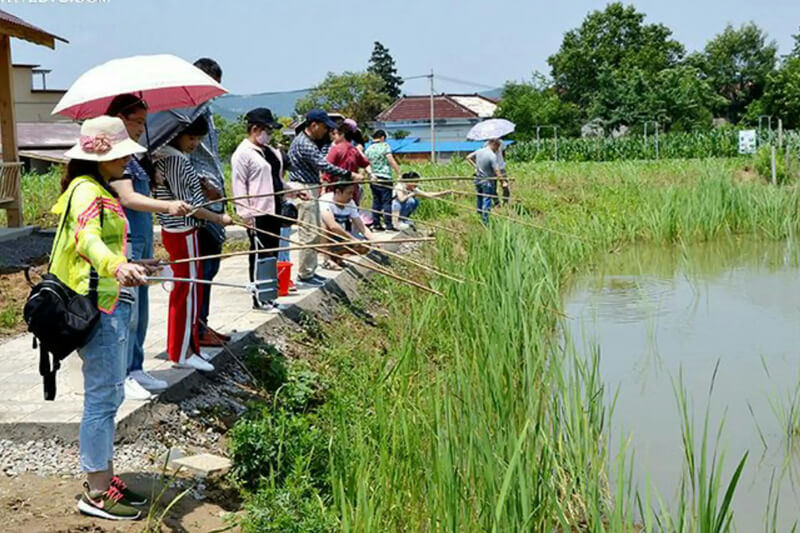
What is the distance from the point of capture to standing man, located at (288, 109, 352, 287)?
252 inches

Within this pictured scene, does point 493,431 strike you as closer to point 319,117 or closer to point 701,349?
point 701,349

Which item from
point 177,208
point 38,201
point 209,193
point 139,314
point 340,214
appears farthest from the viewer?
point 38,201

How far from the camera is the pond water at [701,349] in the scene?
→ 13.3 feet

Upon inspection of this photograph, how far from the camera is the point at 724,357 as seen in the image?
5.77 metres

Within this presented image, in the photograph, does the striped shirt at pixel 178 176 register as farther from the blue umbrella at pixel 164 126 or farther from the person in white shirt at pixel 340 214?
the person in white shirt at pixel 340 214

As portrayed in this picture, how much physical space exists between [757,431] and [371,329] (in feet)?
8.86

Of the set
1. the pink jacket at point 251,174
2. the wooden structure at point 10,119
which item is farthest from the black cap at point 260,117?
the wooden structure at point 10,119

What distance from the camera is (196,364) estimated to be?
438cm

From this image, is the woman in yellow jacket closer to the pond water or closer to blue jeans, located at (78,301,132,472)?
blue jeans, located at (78,301,132,472)

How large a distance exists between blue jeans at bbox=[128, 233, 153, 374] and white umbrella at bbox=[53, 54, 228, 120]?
23.9 inches

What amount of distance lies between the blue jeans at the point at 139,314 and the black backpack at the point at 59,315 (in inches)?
37.0

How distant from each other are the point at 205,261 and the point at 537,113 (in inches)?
1782

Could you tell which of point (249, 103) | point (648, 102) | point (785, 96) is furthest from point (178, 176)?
point (249, 103)

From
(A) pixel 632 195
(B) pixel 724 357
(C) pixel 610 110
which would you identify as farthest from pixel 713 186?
(C) pixel 610 110
